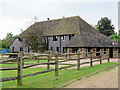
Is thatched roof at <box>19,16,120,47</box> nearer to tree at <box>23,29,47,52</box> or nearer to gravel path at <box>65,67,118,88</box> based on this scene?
tree at <box>23,29,47,52</box>

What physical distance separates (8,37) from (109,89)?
13160 centimetres

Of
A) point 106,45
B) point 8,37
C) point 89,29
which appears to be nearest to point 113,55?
point 106,45

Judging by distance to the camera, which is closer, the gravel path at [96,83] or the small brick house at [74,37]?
the gravel path at [96,83]

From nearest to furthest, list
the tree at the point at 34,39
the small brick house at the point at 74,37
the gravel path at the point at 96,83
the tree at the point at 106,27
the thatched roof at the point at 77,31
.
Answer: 1. the gravel path at the point at 96,83
2. the small brick house at the point at 74,37
3. the thatched roof at the point at 77,31
4. the tree at the point at 34,39
5. the tree at the point at 106,27

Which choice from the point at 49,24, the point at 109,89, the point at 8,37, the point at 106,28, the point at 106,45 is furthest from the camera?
the point at 8,37

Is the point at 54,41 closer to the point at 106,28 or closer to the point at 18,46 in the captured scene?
the point at 18,46

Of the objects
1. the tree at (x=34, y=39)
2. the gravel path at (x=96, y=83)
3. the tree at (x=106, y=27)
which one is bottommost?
the gravel path at (x=96, y=83)

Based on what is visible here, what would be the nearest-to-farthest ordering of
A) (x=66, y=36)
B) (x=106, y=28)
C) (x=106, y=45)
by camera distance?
(x=106, y=45) → (x=66, y=36) → (x=106, y=28)

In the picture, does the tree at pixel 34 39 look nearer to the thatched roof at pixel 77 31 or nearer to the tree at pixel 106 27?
the thatched roof at pixel 77 31

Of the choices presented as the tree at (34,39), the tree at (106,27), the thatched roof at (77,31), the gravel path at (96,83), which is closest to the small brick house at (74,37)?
the thatched roof at (77,31)

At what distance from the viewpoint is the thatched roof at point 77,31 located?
30.6m

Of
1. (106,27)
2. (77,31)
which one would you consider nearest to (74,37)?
(77,31)

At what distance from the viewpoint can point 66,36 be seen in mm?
35469

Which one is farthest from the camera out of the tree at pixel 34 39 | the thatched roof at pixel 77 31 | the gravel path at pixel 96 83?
the tree at pixel 34 39
